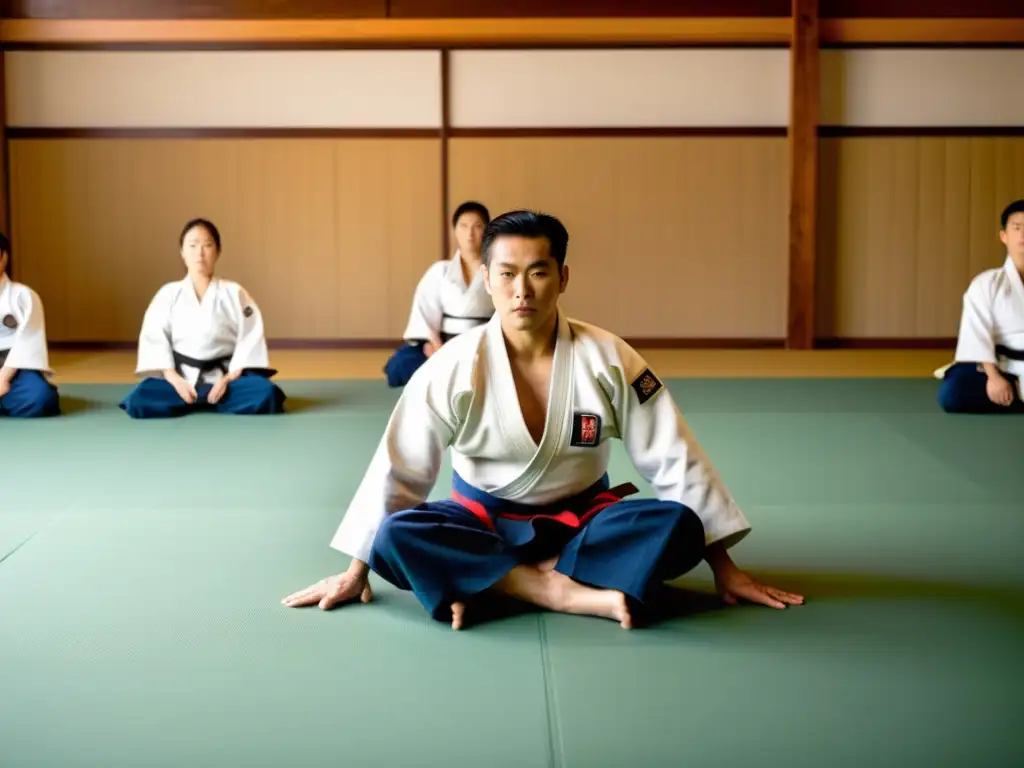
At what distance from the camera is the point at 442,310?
7.40m

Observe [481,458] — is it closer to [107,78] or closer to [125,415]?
[125,415]

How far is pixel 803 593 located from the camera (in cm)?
327

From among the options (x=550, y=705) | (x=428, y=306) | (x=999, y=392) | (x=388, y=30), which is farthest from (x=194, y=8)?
(x=550, y=705)

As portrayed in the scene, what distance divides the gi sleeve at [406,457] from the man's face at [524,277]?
0.75ft

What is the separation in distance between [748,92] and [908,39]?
1138 millimetres

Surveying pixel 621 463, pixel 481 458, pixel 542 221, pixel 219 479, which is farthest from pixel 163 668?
pixel 621 463

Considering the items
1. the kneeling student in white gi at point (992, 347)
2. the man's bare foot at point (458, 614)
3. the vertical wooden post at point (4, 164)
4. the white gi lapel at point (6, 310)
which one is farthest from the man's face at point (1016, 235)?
the vertical wooden post at point (4, 164)

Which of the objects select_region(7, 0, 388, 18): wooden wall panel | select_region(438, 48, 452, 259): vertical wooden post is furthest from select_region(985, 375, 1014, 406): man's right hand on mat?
select_region(7, 0, 388, 18): wooden wall panel

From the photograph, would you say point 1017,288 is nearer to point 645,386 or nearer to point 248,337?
point 645,386

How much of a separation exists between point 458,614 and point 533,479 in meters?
0.38

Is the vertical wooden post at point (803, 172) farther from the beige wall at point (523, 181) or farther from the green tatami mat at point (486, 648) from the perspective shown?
the green tatami mat at point (486, 648)

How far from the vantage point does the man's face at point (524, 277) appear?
3021mm

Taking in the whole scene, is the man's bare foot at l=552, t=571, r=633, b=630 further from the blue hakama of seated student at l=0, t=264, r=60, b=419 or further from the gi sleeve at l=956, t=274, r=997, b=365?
the blue hakama of seated student at l=0, t=264, r=60, b=419

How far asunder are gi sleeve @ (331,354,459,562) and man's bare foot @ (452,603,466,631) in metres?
0.25
